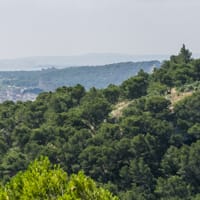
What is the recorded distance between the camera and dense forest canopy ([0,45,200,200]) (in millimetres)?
55844

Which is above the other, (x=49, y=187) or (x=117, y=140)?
(x=49, y=187)

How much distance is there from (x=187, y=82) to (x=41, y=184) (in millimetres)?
54978

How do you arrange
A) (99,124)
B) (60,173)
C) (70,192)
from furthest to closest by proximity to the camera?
1. (99,124)
2. (60,173)
3. (70,192)

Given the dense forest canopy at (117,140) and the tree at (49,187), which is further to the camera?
the dense forest canopy at (117,140)

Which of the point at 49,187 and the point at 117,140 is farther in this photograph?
the point at 117,140

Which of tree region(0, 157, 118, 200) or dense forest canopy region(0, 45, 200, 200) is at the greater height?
tree region(0, 157, 118, 200)

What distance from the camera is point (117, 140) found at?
194 feet

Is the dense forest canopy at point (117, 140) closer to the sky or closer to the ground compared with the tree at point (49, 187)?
closer to the ground

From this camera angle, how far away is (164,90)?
7075cm

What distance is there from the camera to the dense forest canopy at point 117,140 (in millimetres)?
55844

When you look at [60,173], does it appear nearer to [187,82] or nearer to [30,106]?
[30,106]

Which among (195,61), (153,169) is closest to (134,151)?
(153,169)

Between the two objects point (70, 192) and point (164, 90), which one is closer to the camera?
point (70, 192)

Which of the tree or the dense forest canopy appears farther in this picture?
the dense forest canopy
